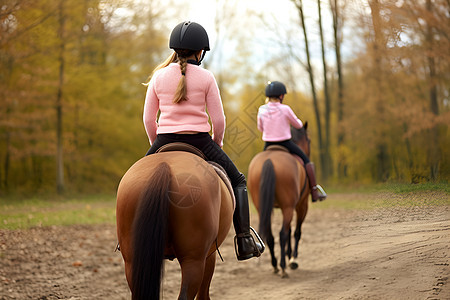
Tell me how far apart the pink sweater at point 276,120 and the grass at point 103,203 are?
1428 mm

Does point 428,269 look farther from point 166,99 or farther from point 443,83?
point 166,99

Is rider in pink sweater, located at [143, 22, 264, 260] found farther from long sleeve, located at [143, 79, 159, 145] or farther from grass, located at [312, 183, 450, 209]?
grass, located at [312, 183, 450, 209]

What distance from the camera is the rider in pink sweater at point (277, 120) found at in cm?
698

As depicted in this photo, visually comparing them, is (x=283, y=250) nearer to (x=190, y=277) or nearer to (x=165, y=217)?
(x=190, y=277)

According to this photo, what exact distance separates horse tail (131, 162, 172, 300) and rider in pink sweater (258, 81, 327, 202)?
4389 millimetres

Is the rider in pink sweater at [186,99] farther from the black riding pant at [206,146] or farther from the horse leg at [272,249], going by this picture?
the horse leg at [272,249]

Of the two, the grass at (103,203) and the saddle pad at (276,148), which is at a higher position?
the saddle pad at (276,148)

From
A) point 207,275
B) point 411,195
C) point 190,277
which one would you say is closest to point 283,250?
point 411,195

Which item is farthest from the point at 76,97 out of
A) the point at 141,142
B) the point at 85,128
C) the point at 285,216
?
the point at 285,216

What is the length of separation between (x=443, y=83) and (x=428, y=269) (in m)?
2.06

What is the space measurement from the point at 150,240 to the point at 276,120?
15.1 feet

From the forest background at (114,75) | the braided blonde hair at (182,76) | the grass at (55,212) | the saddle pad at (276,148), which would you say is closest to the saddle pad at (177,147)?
the braided blonde hair at (182,76)

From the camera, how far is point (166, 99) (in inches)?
137

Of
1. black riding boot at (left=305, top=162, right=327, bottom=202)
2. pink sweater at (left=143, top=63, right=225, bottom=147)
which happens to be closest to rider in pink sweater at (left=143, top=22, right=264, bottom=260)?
pink sweater at (left=143, top=63, right=225, bottom=147)
